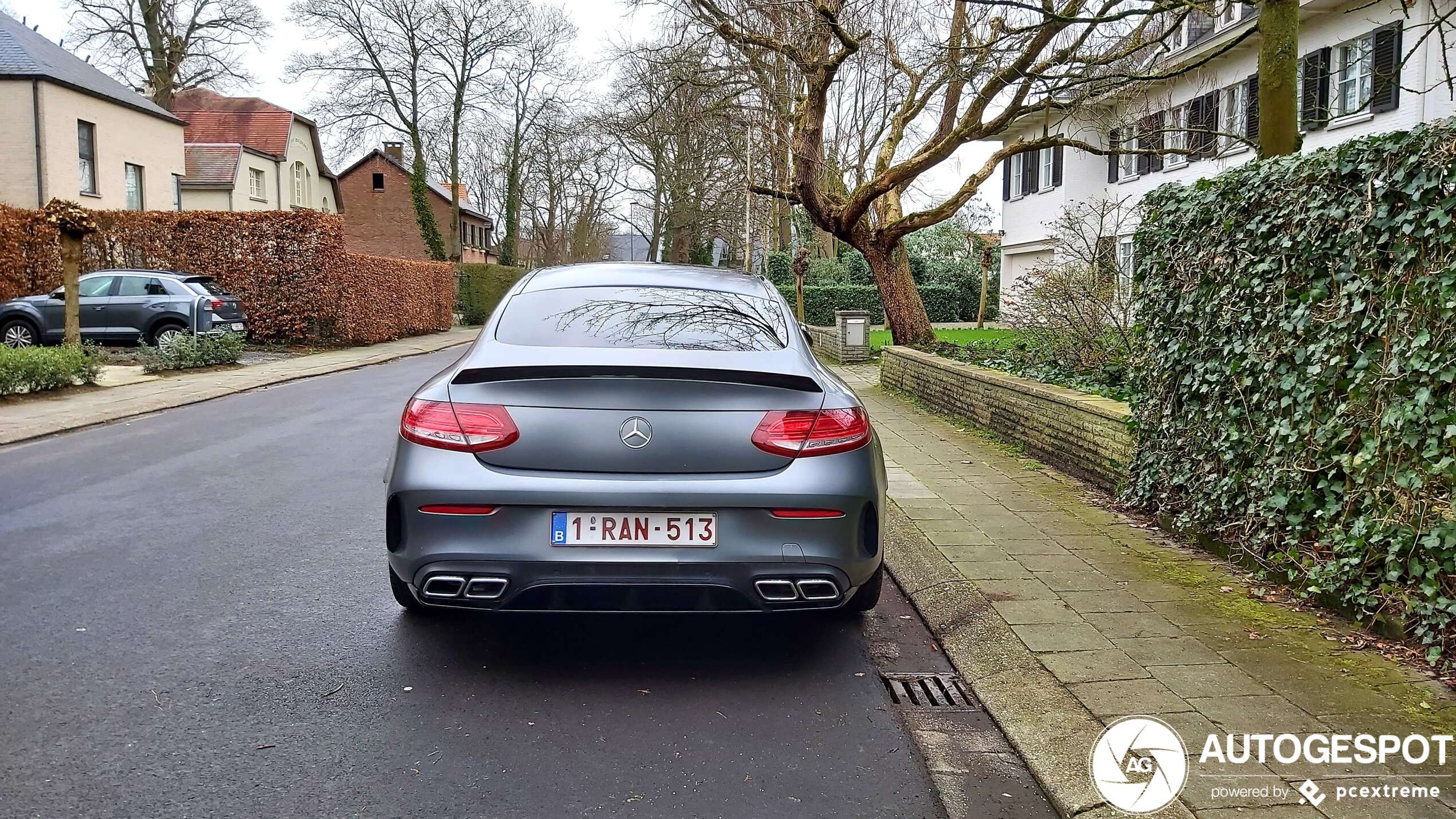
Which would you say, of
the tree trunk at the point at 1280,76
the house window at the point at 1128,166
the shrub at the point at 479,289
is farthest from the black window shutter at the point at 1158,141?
the shrub at the point at 479,289

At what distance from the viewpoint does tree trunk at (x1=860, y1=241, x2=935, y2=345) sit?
19.2 meters

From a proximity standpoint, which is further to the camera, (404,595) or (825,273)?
(825,273)

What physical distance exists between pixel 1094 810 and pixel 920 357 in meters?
11.4

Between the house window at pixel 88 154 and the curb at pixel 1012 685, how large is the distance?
32747mm

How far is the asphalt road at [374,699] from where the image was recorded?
3229 mm

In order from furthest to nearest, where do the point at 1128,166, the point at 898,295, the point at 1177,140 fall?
the point at 1128,166 → the point at 1177,140 → the point at 898,295

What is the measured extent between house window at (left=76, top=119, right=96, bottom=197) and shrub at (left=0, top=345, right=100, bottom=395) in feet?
62.4

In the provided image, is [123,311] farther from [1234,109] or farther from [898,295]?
[1234,109]

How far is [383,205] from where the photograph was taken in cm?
6450

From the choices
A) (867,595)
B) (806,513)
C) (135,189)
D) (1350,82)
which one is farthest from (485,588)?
(135,189)

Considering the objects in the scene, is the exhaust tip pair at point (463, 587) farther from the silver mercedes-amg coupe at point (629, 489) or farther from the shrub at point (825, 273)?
the shrub at point (825, 273)

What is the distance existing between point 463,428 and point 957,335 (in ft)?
73.8

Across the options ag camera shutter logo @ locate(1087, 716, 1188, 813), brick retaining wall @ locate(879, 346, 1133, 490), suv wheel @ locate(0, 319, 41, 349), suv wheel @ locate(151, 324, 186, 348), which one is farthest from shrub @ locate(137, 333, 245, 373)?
ag camera shutter logo @ locate(1087, 716, 1188, 813)

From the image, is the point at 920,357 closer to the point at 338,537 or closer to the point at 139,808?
the point at 338,537
